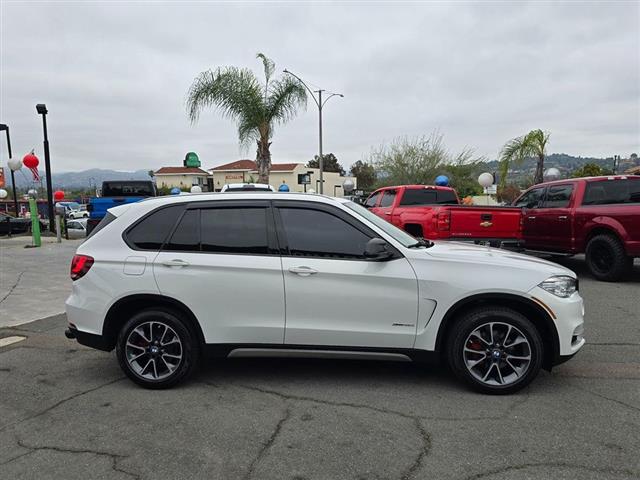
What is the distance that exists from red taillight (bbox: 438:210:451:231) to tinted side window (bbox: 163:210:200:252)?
5.64 metres

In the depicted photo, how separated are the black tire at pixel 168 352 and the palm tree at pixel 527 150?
27.1 m

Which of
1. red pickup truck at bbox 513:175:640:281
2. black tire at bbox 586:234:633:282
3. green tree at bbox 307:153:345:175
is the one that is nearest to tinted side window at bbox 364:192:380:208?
red pickup truck at bbox 513:175:640:281

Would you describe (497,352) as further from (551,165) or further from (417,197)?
(551,165)

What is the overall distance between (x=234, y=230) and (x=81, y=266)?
1.40 m

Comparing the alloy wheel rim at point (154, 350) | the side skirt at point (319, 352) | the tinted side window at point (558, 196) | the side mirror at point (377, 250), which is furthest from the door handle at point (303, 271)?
the tinted side window at point (558, 196)

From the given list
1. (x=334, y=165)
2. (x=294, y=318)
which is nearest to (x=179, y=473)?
(x=294, y=318)

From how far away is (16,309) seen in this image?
7.40 meters

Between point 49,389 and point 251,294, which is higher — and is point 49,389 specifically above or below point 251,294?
below

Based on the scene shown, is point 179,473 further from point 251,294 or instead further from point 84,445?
point 251,294

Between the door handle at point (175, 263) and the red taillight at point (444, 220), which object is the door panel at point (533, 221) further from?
the door handle at point (175, 263)

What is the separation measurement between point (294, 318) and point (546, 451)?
204 cm

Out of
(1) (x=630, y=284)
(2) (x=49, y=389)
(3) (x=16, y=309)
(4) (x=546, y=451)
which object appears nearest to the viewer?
(4) (x=546, y=451)

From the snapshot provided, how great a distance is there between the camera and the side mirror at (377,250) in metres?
3.94

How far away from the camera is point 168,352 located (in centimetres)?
423
